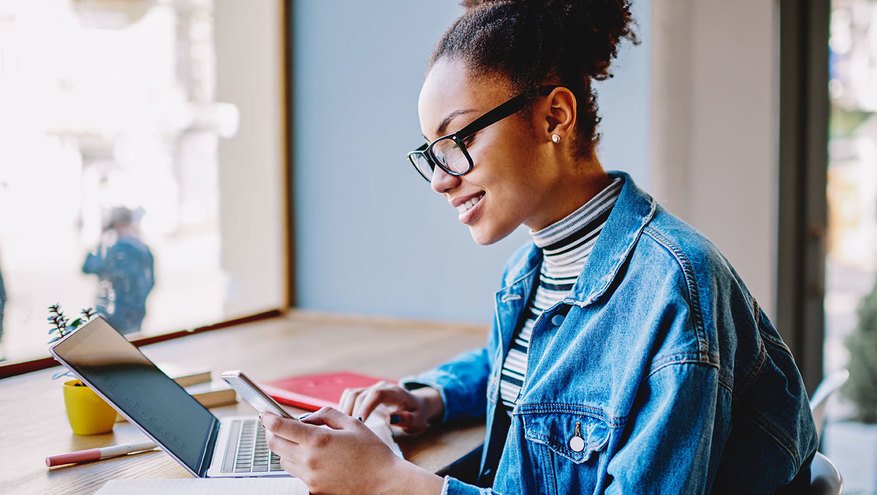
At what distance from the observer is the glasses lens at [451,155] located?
954 mm

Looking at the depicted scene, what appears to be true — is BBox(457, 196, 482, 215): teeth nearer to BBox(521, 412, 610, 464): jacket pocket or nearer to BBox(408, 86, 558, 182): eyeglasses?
BBox(408, 86, 558, 182): eyeglasses

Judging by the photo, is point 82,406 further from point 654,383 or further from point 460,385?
point 654,383

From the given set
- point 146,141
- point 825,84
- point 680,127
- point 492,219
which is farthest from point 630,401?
point 146,141

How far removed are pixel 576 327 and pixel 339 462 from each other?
12.8 inches

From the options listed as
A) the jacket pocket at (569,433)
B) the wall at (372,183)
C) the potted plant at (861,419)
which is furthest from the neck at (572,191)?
the potted plant at (861,419)

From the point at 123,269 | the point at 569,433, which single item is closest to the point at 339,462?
the point at 569,433

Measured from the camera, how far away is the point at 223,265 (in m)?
2.43

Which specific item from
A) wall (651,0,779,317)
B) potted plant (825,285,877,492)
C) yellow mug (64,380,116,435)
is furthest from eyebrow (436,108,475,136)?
potted plant (825,285,877,492)

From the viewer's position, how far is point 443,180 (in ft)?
3.24

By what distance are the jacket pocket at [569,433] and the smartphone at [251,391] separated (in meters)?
0.29

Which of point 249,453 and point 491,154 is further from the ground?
point 491,154

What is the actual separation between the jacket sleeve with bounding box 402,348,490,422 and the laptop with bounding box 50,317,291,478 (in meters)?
0.29

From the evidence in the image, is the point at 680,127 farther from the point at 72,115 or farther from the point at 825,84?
the point at 72,115

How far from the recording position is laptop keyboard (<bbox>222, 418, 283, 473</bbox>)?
88 centimetres
